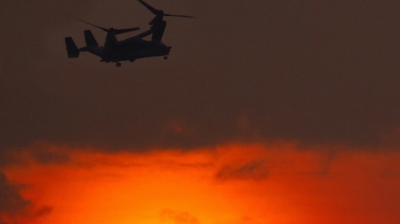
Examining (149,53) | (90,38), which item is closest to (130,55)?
(149,53)

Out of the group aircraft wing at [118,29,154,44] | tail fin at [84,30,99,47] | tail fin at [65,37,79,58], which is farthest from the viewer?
tail fin at [65,37,79,58]

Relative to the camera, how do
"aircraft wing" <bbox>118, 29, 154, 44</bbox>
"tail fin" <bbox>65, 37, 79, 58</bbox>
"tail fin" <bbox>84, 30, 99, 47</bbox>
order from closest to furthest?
"aircraft wing" <bbox>118, 29, 154, 44</bbox> < "tail fin" <bbox>84, 30, 99, 47</bbox> < "tail fin" <bbox>65, 37, 79, 58</bbox>

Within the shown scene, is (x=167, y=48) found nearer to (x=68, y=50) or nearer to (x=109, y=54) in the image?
(x=109, y=54)

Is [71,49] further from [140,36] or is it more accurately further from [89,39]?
[140,36]

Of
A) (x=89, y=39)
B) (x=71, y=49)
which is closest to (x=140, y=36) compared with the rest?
(x=89, y=39)

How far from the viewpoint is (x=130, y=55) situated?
145000 millimetres

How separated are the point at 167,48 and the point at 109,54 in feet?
30.5

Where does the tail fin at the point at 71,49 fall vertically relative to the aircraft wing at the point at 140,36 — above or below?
above

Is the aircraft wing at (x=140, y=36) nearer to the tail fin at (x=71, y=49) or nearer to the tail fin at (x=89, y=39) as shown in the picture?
the tail fin at (x=89, y=39)

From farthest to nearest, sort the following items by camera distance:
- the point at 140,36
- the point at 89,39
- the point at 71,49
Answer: the point at 71,49, the point at 89,39, the point at 140,36

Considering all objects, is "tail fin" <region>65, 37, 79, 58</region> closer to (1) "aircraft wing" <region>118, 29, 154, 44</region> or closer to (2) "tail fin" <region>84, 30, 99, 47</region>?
(2) "tail fin" <region>84, 30, 99, 47</region>

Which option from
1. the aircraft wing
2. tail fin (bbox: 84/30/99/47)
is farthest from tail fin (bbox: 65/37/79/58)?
the aircraft wing

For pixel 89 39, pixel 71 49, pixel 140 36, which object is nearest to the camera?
pixel 140 36

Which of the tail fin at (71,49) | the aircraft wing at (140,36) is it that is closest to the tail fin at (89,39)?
the tail fin at (71,49)
